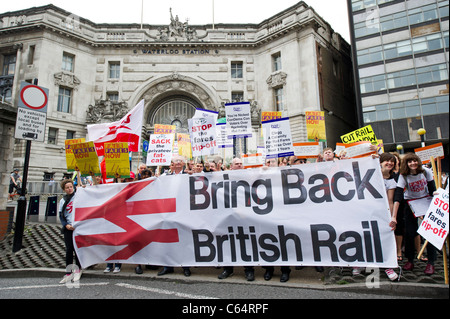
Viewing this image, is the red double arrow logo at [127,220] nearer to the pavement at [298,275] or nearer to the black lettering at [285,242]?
the pavement at [298,275]

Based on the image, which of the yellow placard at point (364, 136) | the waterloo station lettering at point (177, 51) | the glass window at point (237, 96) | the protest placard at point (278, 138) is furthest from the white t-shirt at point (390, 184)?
the waterloo station lettering at point (177, 51)

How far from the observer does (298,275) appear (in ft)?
16.2

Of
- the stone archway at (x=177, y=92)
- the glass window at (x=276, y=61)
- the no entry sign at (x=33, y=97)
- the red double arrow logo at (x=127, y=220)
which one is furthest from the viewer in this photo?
the stone archway at (x=177, y=92)

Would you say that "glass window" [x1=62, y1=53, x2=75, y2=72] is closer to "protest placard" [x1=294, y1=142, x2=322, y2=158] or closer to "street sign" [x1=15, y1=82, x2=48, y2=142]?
"street sign" [x1=15, y1=82, x2=48, y2=142]

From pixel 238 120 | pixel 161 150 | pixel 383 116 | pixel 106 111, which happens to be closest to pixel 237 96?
pixel 106 111

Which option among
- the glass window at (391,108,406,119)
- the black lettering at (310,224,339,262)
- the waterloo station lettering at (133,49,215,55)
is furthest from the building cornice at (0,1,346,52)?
the black lettering at (310,224,339,262)

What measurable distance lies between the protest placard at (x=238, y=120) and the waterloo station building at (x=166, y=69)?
58.8ft

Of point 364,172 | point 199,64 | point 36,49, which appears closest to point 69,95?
point 36,49

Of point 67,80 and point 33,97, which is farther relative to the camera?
point 67,80

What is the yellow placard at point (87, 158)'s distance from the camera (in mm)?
6191

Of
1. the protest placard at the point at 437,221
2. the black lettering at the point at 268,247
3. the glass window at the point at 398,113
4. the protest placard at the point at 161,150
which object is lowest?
the black lettering at the point at 268,247

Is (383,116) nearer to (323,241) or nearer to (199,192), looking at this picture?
(323,241)

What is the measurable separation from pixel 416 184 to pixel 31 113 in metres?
10.3

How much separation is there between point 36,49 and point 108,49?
6.78 metres
